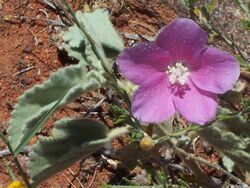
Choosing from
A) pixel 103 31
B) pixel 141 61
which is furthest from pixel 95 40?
pixel 141 61

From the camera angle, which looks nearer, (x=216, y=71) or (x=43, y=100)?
(x=43, y=100)

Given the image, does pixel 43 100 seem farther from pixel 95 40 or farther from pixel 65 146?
pixel 95 40

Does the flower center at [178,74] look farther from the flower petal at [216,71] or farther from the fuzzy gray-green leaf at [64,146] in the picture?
the fuzzy gray-green leaf at [64,146]

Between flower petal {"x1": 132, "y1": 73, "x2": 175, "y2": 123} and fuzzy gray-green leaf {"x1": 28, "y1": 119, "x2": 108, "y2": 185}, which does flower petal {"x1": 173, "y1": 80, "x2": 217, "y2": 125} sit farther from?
fuzzy gray-green leaf {"x1": 28, "y1": 119, "x2": 108, "y2": 185}

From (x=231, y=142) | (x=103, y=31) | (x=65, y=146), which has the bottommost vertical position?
(x=231, y=142)

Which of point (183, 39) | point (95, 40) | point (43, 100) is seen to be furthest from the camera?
point (95, 40)

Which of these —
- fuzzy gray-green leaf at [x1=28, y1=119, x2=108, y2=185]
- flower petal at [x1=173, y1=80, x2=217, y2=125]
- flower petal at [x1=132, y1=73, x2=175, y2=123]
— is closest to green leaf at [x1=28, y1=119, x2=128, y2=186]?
fuzzy gray-green leaf at [x1=28, y1=119, x2=108, y2=185]

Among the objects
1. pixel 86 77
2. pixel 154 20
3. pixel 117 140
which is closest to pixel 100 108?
pixel 117 140
